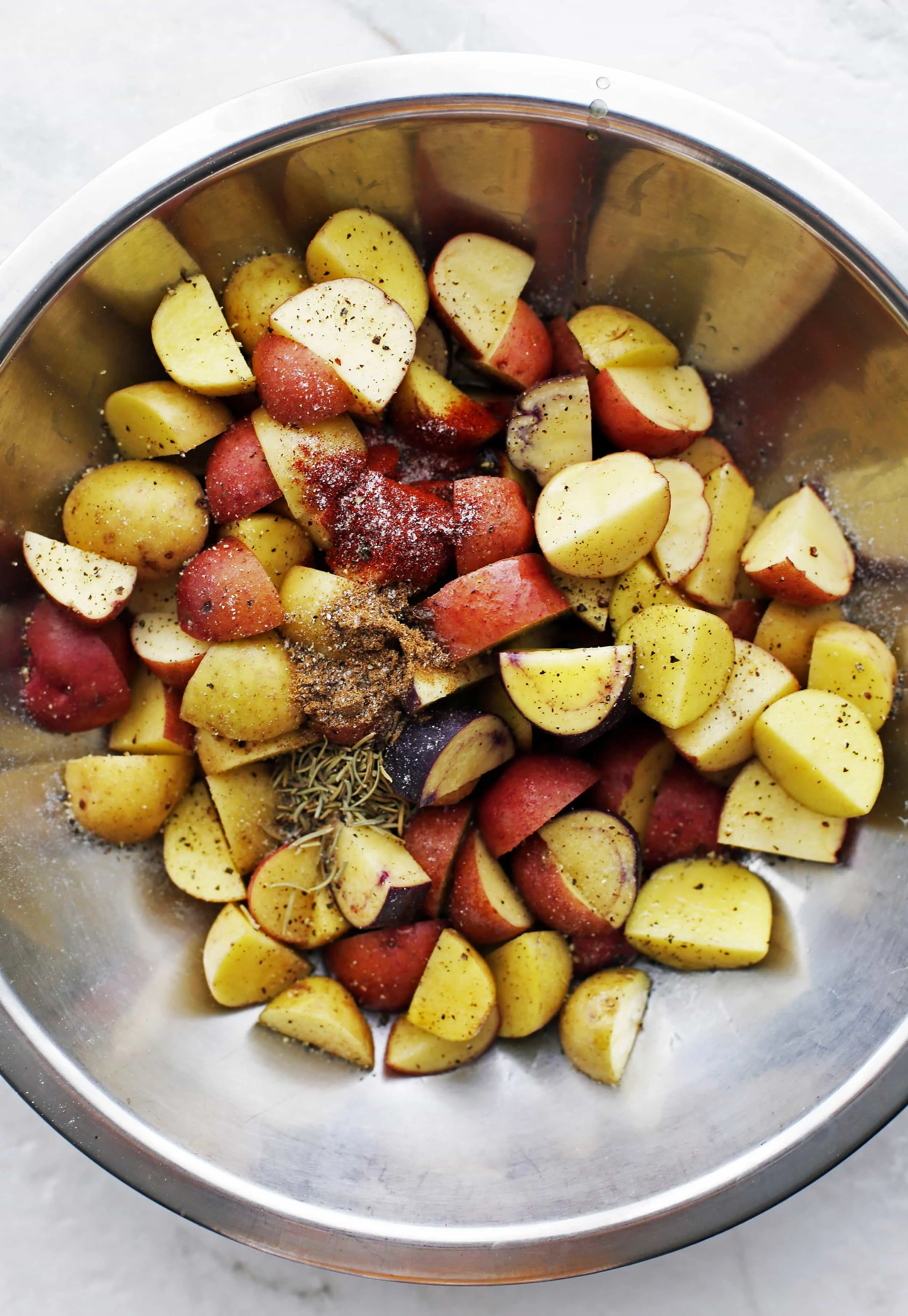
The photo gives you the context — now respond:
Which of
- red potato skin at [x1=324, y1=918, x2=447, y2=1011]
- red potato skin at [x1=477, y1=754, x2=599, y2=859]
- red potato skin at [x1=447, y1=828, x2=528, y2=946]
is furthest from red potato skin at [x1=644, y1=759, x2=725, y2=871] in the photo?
red potato skin at [x1=324, y1=918, x2=447, y2=1011]

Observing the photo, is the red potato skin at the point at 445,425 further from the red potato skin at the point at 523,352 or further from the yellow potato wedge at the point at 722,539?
the yellow potato wedge at the point at 722,539

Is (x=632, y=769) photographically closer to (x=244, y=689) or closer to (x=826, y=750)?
(x=826, y=750)

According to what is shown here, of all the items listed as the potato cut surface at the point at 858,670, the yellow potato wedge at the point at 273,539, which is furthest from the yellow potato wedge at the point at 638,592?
the yellow potato wedge at the point at 273,539

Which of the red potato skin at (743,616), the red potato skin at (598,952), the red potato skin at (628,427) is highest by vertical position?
the red potato skin at (628,427)

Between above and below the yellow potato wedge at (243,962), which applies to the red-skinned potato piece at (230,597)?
above

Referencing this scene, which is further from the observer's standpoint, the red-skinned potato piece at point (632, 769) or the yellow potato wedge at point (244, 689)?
the red-skinned potato piece at point (632, 769)

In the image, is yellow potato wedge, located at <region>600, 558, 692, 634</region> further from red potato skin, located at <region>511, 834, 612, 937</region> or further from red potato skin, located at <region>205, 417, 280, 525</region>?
red potato skin, located at <region>205, 417, 280, 525</region>

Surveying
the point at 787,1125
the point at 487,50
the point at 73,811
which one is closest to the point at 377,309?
the point at 487,50
